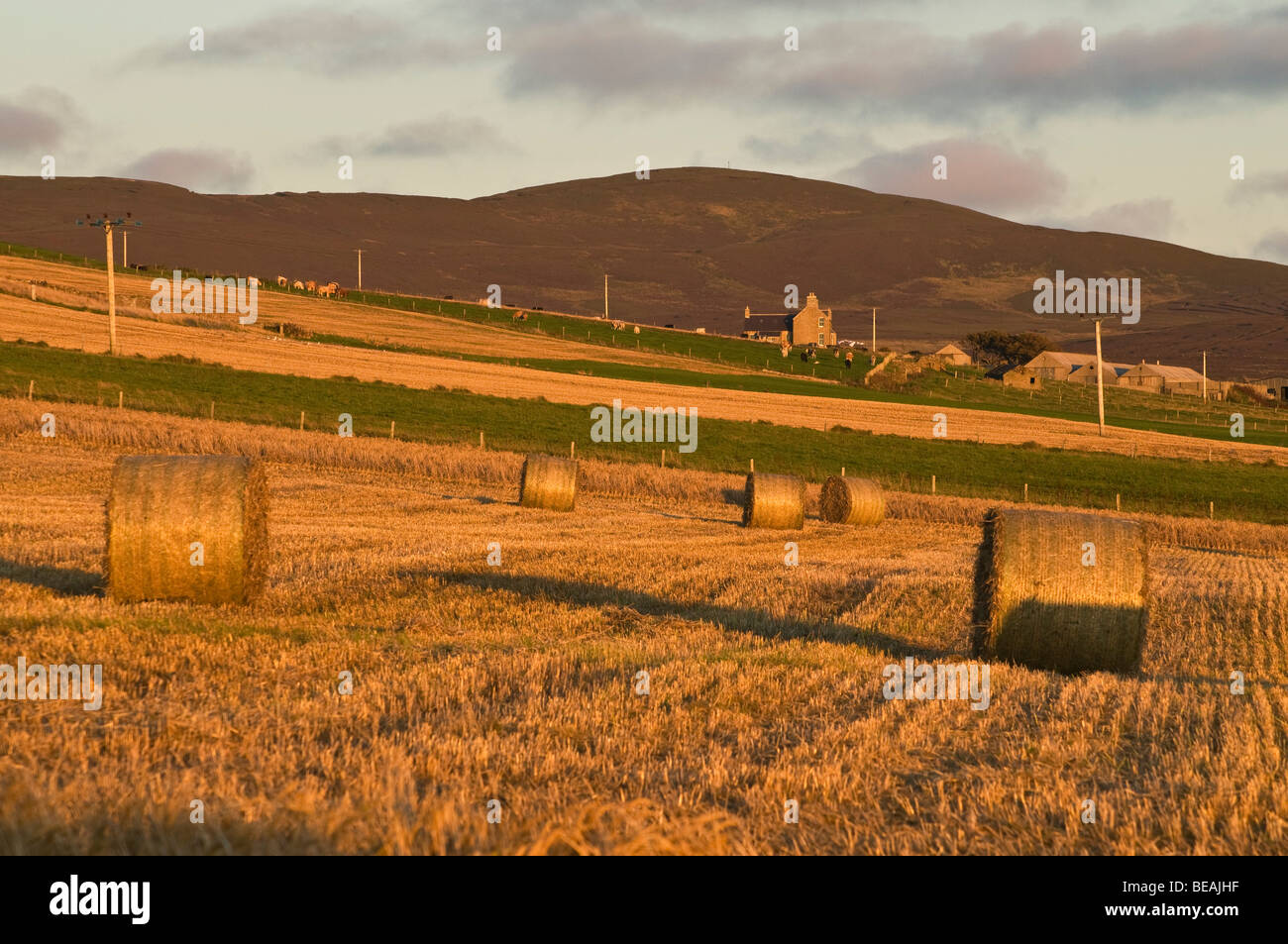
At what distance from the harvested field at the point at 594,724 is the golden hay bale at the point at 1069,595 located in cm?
59

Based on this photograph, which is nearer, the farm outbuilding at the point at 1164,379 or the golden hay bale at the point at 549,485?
the golden hay bale at the point at 549,485

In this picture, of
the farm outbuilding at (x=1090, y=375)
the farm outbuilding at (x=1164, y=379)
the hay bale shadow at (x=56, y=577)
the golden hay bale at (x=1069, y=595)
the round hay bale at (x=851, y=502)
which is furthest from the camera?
the farm outbuilding at (x=1090, y=375)

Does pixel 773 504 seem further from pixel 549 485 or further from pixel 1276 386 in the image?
pixel 1276 386

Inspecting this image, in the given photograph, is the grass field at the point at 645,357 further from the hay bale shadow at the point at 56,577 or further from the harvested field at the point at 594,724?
the hay bale shadow at the point at 56,577

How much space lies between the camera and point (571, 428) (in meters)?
52.0

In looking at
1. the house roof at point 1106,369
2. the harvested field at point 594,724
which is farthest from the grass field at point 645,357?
the harvested field at point 594,724

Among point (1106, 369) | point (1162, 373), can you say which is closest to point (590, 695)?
point (1106, 369)

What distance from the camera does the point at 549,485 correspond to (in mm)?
30312

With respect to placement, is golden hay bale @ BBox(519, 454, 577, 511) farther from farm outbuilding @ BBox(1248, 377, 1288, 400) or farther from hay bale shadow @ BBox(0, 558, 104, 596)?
farm outbuilding @ BBox(1248, 377, 1288, 400)

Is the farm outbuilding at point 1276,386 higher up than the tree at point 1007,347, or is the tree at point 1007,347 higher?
the tree at point 1007,347

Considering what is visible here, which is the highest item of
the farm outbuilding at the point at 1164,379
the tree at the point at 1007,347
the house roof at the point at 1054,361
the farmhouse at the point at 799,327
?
the farmhouse at the point at 799,327

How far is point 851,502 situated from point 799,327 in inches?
4945

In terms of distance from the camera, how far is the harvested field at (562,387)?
60.7 meters
